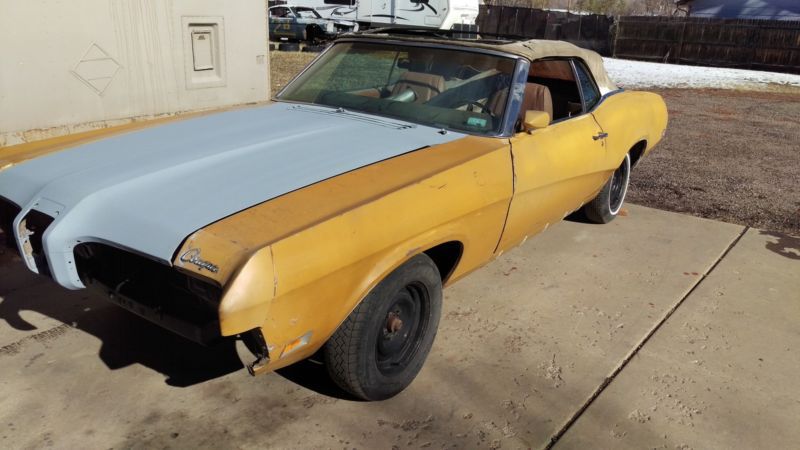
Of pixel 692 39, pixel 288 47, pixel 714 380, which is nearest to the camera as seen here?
pixel 714 380

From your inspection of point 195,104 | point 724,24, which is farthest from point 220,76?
point 724,24

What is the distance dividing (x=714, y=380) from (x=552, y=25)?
2586 cm

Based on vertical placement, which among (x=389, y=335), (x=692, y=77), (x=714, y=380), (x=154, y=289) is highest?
(x=154, y=289)

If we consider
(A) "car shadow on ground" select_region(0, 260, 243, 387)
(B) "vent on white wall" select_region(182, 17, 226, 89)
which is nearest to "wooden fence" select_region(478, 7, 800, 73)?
(B) "vent on white wall" select_region(182, 17, 226, 89)

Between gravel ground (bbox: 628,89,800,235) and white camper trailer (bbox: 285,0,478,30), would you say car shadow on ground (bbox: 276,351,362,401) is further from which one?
white camper trailer (bbox: 285,0,478,30)

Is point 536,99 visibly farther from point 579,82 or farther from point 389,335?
point 389,335

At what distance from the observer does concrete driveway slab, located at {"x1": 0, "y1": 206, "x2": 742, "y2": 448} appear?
271 cm

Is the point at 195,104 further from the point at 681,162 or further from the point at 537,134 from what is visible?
the point at 681,162

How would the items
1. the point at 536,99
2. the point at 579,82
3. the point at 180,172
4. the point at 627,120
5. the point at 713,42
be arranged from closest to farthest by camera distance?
the point at 180,172, the point at 536,99, the point at 579,82, the point at 627,120, the point at 713,42

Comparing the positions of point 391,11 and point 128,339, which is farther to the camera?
point 391,11

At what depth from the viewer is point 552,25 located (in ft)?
88.7

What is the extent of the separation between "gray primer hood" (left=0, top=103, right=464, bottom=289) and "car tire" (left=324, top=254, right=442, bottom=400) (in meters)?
0.55

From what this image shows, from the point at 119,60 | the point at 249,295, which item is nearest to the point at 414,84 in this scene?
the point at 249,295

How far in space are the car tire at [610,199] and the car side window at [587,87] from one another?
672 millimetres
